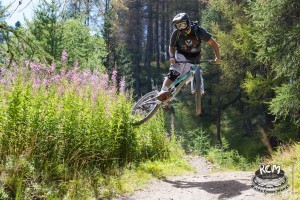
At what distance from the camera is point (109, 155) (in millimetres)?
6984

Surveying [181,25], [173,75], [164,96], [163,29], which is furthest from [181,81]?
[163,29]

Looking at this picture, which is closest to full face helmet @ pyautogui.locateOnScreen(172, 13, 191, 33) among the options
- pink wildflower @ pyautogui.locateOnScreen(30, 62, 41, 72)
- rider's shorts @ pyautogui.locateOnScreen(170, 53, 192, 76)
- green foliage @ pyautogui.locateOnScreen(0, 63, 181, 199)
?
rider's shorts @ pyautogui.locateOnScreen(170, 53, 192, 76)

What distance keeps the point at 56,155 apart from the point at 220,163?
6514mm

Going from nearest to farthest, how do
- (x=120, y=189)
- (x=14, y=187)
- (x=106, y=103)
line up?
(x=14, y=187) < (x=120, y=189) < (x=106, y=103)

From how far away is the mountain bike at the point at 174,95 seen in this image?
275 inches

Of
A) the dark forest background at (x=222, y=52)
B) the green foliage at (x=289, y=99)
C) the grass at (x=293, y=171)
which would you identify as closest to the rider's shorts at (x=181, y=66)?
Result: the dark forest background at (x=222, y=52)

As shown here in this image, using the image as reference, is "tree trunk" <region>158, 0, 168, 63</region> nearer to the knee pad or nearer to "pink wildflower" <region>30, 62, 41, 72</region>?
the knee pad

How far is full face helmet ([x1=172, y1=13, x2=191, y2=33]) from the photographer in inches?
269

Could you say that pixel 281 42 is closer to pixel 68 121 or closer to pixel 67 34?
pixel 68 121

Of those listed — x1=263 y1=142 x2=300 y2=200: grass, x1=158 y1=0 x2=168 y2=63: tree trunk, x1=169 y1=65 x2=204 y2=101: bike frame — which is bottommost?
x1=263 y1=142 x2=300 y2=200: grass

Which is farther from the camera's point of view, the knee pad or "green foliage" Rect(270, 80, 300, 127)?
"green foliage" Rect(270, 80, 300, 127)

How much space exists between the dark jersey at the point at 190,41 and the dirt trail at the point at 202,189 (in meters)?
2.60

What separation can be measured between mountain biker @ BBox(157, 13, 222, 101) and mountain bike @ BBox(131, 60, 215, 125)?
0.15 metres

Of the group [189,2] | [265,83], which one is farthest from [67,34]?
[265,83]
